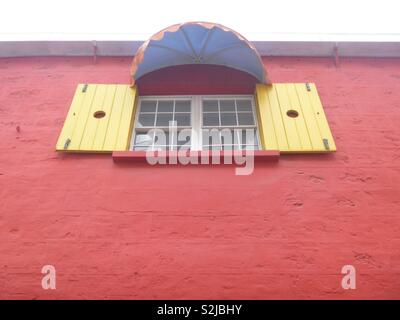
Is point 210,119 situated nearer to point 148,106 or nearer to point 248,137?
point 248,137

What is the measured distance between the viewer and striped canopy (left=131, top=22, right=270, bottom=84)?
5.29 meters

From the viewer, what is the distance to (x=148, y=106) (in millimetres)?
5648

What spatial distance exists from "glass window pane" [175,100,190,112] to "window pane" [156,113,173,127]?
0.16m

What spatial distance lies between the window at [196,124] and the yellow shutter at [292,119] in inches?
9.8

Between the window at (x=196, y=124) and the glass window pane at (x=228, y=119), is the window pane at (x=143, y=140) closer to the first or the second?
the window at (x=196, y=124)

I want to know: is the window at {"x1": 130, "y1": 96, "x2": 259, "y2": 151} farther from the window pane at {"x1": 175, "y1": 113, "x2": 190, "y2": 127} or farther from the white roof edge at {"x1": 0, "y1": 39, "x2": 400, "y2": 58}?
the white roof edge at {"x1": 0, "y1": 39, "x2": 400, "y2": 58}

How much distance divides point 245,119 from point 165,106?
43.9 inches

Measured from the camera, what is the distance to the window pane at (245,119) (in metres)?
5.37

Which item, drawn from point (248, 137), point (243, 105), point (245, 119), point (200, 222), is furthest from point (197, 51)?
point (200, 222)

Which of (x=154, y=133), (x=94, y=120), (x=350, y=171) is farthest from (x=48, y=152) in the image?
(x=350, y=171)

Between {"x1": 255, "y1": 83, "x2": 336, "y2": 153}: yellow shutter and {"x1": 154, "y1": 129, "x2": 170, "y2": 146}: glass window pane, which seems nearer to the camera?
{"x1": 255, "y1": 83, "x2": 336, "y2": 153}: yellow shutter

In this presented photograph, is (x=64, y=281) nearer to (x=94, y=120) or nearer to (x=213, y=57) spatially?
(x=94, y=120)

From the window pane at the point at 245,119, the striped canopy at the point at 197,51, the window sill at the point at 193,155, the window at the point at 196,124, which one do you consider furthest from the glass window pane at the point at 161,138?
the window pane at the point at 245,119

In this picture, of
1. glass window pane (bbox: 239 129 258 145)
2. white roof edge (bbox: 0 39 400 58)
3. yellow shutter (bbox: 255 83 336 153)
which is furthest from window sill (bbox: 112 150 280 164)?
white roof edge (bbox: 0 39 400 58)
